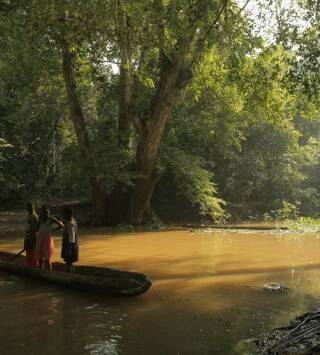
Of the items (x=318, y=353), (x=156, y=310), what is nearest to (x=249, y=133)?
(x=156, y=310)

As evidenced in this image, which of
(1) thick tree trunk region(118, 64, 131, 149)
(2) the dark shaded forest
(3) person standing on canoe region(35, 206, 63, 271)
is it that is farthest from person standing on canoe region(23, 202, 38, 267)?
(1) thick tree trunk region(118, 64, 131, 149)

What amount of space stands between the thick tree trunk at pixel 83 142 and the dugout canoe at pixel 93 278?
33.7 ft

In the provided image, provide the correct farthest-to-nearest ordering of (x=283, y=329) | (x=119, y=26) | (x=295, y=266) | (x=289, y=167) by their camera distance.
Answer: (x=289, y=167), (x=295, y=266), (x=119, y=26), (x=283, y=329)

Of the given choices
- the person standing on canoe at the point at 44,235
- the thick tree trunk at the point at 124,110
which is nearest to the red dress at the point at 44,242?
the person standing on canoe at the point at 44,235

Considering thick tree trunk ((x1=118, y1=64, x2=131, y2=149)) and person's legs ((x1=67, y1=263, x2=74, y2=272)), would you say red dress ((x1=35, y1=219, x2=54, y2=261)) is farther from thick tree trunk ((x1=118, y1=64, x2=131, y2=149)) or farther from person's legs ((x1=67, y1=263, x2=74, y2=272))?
thick tree trunk ((x1=118, y1=64, x2=131, y2=149))

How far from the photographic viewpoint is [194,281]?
36.1 feet

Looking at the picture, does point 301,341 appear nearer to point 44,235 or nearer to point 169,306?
point 169,306

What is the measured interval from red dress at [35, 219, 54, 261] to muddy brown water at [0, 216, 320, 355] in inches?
25.2

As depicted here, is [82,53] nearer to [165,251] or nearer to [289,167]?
[165,251]

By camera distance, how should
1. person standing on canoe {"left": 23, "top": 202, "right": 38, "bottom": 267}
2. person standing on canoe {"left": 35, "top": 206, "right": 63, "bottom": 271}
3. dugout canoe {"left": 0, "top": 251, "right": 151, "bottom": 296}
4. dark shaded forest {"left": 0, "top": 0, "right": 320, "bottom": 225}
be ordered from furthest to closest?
1. dark shaded forest {"left": 0, "top": 0, "right": 320, "bottom": 225}
2. person standing on canoe {"left": 23, "top": 202, "right": 38, "bottom": 267}
3. person standing on canoe {"left": 35, "top": 206, "right": 63, "bottom": 271}
4. dugout canoe {"left": 0, "top": 251, "right": 151, "bottom": 296}

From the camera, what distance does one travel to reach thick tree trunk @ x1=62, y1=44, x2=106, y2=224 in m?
20.9

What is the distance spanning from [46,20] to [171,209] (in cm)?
1738

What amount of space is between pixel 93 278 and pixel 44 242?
1884mm

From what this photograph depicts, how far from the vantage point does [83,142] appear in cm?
2181
